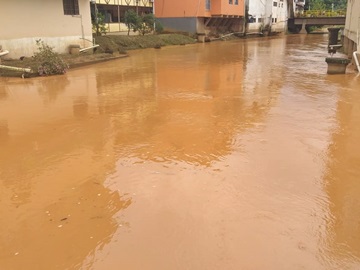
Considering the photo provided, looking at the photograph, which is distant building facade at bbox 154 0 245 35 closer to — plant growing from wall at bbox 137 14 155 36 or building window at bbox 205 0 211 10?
building window at bbox 205 0 211 10

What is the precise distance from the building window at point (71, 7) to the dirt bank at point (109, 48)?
234cm

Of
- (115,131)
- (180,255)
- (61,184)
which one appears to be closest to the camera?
(180,255)

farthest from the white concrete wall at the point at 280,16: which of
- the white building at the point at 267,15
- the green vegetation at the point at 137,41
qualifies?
the green vegetation at the point at 137,41

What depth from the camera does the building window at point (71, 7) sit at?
20.0 meters

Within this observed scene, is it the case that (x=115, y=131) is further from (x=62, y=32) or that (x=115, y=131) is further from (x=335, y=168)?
(x=62, y=32)

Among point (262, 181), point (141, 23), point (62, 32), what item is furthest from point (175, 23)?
point (262, 181)

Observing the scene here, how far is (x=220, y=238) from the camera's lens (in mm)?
3836

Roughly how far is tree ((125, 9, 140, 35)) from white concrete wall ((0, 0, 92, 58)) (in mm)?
7251

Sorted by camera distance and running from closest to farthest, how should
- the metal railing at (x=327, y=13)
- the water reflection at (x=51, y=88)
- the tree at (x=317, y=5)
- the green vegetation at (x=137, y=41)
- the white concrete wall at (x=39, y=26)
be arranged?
the water reflection at (x=51, y=88)
the white concrete wall at (x=39, y=26)
the green vegetation at (x=137, y=41)
the metal railing at (x=327, y=13)
the tree at (x=317, y=5)

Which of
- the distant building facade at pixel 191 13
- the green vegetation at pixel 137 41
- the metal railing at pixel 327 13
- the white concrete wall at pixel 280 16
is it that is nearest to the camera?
the green vegetation at pixel 137 41

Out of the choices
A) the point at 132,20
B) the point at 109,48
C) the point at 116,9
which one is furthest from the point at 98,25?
the point at 116,9

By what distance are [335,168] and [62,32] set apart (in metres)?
17.8

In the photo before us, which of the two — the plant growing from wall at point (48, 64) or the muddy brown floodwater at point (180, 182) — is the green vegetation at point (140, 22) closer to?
the plant growing from wall at point (48, 64)

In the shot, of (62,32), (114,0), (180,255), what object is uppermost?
(114,0)
